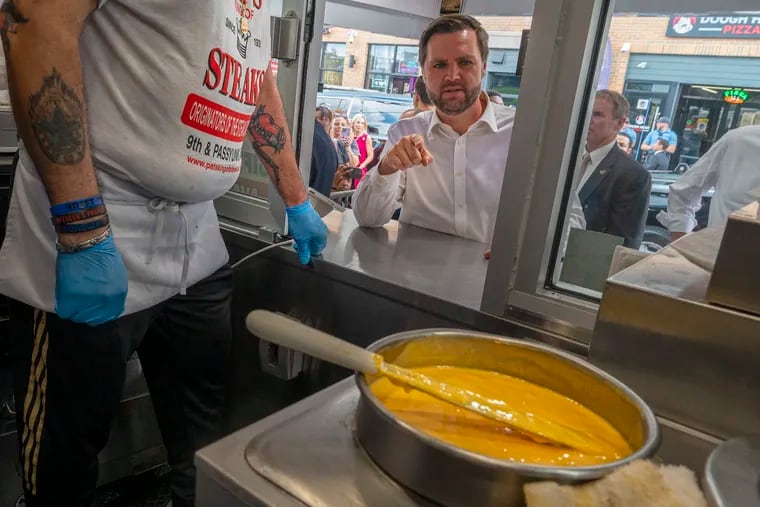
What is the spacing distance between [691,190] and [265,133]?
2.84m

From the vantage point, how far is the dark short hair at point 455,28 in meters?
2.04

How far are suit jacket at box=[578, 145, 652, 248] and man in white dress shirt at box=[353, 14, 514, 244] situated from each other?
1.38ft

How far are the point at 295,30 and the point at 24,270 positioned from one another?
36.2 inches

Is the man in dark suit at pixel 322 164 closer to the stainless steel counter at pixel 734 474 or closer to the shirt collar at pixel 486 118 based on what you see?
the shirt collar at pixel 486 118

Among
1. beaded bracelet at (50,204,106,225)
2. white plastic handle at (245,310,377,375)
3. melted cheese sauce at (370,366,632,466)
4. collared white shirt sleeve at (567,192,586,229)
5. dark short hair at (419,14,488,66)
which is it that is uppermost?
dark short hair at (419,14,488,66)

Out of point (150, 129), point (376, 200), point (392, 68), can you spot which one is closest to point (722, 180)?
point (376, 200)

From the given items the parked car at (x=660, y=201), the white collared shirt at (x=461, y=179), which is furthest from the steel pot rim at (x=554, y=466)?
the parked car at (x=660, y=201)

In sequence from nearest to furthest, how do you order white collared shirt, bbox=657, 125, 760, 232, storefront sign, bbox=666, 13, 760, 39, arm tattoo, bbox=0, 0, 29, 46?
arm tattoo, bbox=0, 0, 29, 46 → white collared shirt, bbox=657, 125, 760, 232 → storefront sign, bbox=666, 13, 760, 39

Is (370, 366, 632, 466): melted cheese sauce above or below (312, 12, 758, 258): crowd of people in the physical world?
below

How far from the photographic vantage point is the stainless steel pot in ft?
1.72

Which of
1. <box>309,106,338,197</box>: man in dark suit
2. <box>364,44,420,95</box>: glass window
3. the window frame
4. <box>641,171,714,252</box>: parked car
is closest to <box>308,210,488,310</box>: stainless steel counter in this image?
the window frame

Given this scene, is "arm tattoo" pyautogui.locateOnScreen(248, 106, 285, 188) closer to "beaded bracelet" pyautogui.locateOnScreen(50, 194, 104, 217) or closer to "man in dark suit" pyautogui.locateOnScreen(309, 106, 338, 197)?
"beaded bracelet" pyautogui.locateOnScreen(50, 194, 104, 217)

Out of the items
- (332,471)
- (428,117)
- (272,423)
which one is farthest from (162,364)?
(428,117)

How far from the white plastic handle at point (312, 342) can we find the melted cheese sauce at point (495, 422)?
8cm
